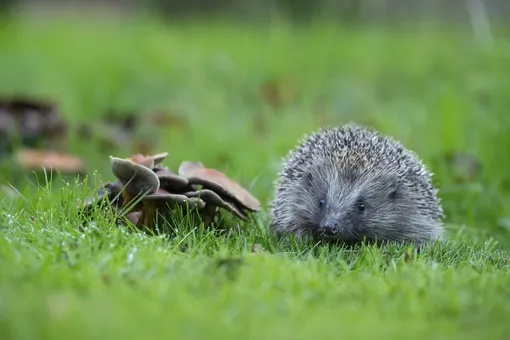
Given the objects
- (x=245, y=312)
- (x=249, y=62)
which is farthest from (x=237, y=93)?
(x=245, y=312)

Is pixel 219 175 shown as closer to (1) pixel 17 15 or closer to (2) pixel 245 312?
(2) pixel 245 312

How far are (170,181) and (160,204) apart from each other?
0.19 meters

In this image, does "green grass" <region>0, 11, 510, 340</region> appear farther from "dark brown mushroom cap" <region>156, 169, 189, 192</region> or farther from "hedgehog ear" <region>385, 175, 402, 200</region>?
"hedgehog ear" <region>385, 175, 402, 200</region>

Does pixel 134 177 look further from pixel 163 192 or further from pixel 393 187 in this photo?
pixel 393 187

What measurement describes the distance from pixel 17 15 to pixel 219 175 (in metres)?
12.8

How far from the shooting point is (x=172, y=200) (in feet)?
16.1

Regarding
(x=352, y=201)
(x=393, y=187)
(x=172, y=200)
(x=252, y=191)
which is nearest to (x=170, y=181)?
(x=172, y=200)

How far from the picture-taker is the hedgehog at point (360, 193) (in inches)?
210

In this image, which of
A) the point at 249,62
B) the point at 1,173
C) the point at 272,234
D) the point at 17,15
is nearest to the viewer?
the point at 272,234

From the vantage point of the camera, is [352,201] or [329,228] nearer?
[329,228]

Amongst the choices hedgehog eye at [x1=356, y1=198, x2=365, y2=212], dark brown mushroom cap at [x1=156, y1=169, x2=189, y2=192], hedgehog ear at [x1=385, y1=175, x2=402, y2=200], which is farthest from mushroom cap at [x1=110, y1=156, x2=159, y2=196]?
hedgehog ear at [x1=385, y1=175, x2=402, y2=200]

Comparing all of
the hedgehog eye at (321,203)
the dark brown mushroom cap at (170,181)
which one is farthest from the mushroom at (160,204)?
the hedgehog eye at (321,203)

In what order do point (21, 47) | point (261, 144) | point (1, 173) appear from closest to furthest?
point (1, 173)
point (261, 144)
point (21, 47)

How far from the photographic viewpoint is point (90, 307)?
10.2 ft
